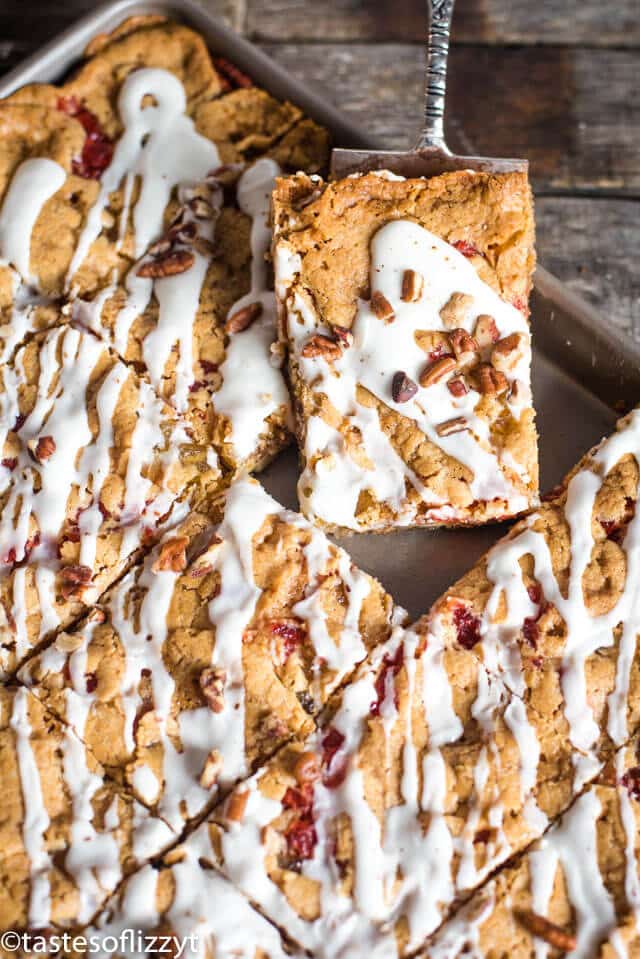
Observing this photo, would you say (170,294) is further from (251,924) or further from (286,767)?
(251,924)

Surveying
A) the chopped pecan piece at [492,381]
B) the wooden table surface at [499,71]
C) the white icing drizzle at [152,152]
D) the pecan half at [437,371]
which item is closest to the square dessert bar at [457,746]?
the chopped pecan piece at [492,381]

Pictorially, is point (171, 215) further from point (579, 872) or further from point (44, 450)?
point (579, 872)

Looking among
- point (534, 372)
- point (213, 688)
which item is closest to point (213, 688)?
point (213, 688)

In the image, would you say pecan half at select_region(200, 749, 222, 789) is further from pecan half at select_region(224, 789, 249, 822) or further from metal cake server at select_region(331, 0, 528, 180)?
metal cake server at select_region(331, 0, 528, 180)

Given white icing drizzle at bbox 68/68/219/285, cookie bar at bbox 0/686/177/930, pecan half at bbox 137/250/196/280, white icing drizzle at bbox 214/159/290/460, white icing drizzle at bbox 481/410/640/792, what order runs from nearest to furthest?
1. cookie bar at bbox 0/686/177/930
2. white icing drizzle at bbox 481/410/640/792
3. white icing drizzle at bbox 214/159/290/460
4. pecan half at bbox 137/250/196/280
5. white icing drizzle at bbox 68/68/219/285

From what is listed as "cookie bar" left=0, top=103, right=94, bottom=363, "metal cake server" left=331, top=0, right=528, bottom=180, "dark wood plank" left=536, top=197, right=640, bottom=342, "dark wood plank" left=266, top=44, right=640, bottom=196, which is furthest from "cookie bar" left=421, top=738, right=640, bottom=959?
"dark wood plank" left=266, top=44, right=640, bottom=196

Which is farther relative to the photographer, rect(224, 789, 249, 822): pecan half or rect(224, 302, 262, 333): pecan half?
rect(224, 302, 262, 333): pecan half
